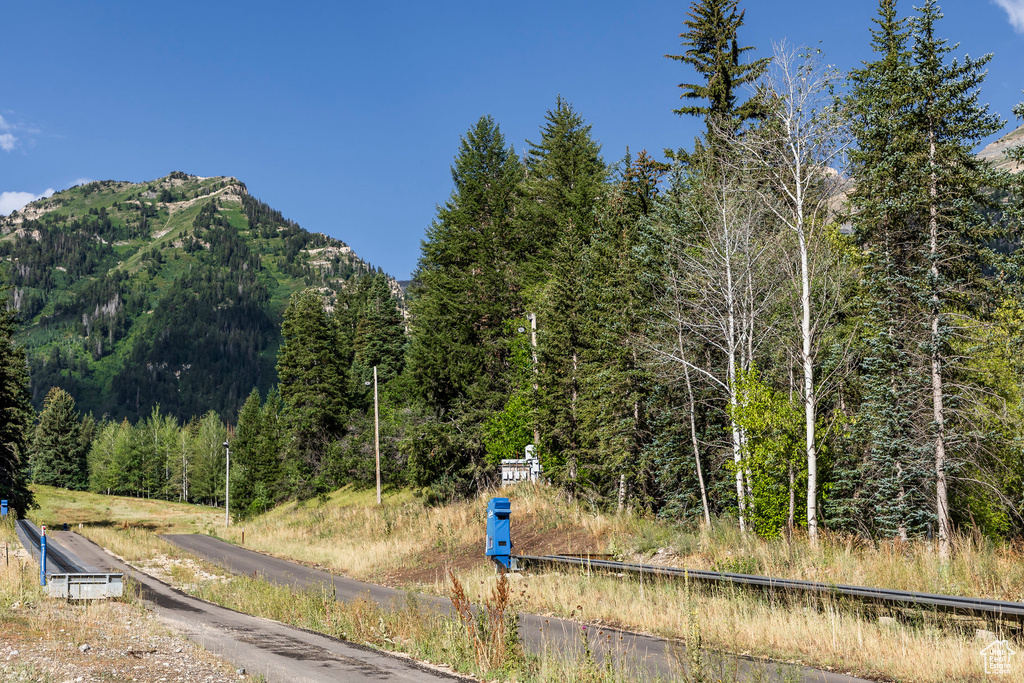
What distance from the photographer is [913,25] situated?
1869cm

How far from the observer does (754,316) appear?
21234 mm

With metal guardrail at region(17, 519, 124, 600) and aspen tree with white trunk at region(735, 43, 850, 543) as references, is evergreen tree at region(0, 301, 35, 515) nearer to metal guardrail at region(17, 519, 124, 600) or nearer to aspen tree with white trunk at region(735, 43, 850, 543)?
metal guardrail at region(17, 519, 124, 600)

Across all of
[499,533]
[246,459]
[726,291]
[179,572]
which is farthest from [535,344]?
[246,459]

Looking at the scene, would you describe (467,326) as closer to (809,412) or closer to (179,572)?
(179,572)

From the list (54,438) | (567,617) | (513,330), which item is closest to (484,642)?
(567,617)

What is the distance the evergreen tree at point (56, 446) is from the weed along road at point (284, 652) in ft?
328

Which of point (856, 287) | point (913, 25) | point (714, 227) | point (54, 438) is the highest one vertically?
point (913, 25)

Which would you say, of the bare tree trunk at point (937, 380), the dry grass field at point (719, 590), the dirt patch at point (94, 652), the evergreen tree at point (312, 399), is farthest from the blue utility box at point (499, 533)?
the evergreen tree at point (312, 399)

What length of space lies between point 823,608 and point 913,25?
1626 cm

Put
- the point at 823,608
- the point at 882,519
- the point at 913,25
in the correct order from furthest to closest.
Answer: the point at 913,25
the point at 882,519
the point at 823,608

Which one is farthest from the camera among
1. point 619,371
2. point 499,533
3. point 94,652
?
point 619,371

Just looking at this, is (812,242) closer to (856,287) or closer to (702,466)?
(856,287)

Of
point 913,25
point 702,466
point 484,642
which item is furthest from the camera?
point 702,466

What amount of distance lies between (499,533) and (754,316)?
12457 mm
